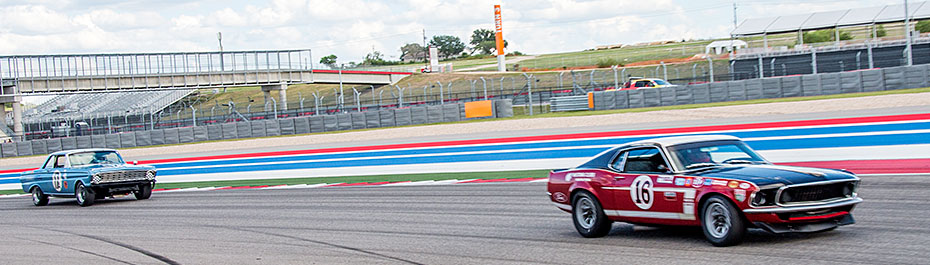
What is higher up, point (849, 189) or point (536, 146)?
point (849, 189)

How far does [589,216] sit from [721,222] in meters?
1.76

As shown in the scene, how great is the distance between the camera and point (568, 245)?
29.8ft

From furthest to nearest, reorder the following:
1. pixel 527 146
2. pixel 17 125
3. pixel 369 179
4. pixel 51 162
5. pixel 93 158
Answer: pixel 17 125 → pixel 527 146 → pixel 369 179 → pixel 51 162 → pixel 93 158

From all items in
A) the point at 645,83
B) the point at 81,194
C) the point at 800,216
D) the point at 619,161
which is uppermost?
the point at 645,83

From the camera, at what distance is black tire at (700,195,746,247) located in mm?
7797

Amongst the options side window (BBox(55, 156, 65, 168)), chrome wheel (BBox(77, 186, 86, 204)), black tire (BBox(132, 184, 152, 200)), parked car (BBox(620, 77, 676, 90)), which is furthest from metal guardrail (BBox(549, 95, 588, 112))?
chrome wheel (BBox(77, 186, 86, 204))

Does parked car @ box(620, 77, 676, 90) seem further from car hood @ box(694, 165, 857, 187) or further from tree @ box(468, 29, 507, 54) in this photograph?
tree @ box(468, 29, 507, 54)

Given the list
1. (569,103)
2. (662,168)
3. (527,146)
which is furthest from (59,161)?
(569,103)

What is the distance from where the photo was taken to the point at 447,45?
172 meters

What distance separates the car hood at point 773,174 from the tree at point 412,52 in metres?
162

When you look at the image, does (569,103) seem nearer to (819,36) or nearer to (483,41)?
(819,36)

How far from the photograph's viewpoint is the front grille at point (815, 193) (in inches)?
300

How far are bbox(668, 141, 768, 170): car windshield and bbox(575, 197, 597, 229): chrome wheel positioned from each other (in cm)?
116

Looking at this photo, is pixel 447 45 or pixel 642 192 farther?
pixel 447 45
